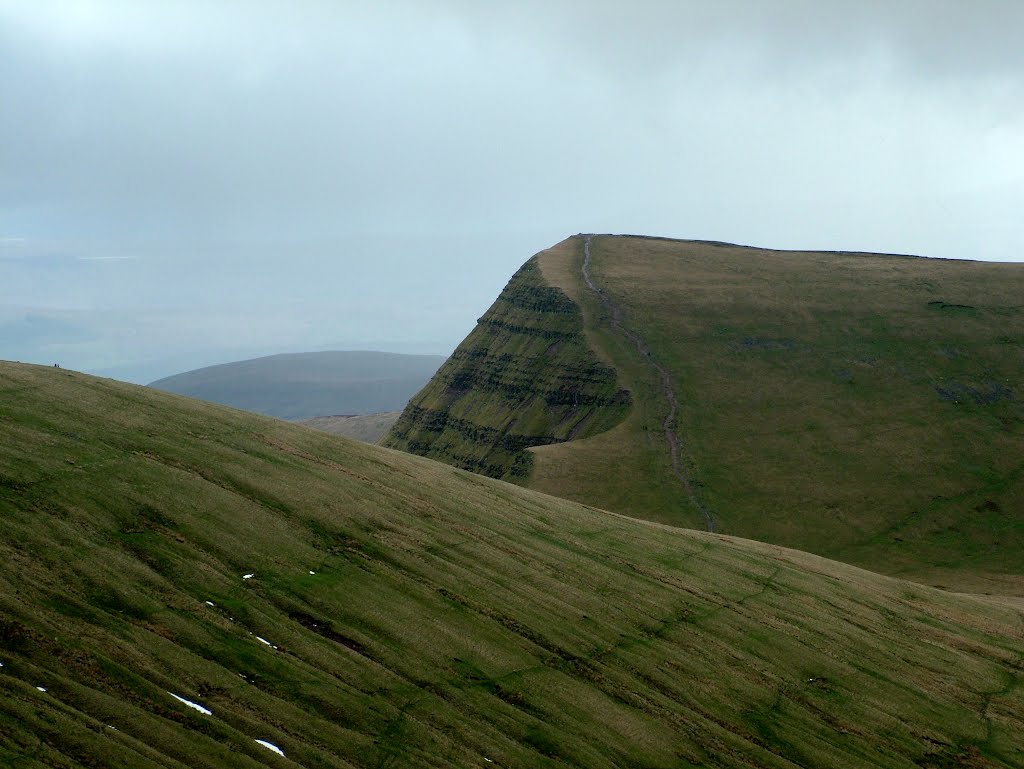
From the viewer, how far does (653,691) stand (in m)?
51.1

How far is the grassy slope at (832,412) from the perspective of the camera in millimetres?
128500

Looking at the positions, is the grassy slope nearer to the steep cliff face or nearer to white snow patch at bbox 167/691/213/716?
the steep cliff face

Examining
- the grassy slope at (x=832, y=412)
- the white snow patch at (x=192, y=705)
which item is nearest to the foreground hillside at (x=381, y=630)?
the white snow patch at (x=192, y=705)

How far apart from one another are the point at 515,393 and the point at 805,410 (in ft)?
155

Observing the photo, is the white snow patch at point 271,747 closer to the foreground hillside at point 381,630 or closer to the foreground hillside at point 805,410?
the foreground hillside at point 381,630

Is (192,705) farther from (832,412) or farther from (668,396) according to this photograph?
(832,412)

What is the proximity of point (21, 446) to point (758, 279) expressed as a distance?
517ft

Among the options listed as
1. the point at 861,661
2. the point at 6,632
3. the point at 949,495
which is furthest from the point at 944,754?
the point at 949,495

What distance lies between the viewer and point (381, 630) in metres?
48.1

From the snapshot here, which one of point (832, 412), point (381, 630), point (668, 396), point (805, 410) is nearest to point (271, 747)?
point (381, 630)

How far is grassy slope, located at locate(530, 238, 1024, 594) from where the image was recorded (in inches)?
5059

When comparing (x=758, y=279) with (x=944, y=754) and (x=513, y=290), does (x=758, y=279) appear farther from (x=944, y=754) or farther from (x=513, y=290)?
(x=944, y=754)

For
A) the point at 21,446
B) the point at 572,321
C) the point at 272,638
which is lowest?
the point at 272,638

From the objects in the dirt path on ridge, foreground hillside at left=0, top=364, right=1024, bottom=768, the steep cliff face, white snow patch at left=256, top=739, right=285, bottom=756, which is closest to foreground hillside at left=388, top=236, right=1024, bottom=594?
the dirt path on ridge
